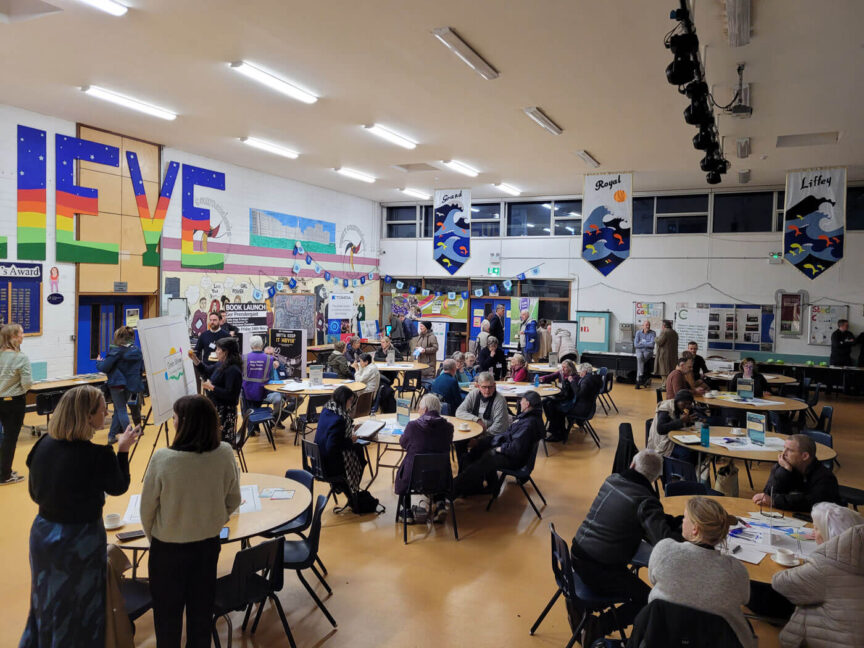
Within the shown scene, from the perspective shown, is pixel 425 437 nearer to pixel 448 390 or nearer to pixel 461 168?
pixel 448 390

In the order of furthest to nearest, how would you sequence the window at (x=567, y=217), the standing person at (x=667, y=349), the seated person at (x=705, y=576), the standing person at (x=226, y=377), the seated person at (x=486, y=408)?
1. the window at (x=567, y=217)
2. the standing person at (x=667, y=349)
3. the seated person at (x=486, y=408)
4. the standing person at (x=226, y=377)
5. the seated person at (x=705, y=576)

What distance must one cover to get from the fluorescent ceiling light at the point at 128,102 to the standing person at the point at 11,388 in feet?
11.8

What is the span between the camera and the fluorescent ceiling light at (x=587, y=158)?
1030cm

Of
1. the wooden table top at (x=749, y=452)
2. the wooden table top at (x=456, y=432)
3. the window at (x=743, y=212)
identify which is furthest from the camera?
the window at (x=743, y=212)

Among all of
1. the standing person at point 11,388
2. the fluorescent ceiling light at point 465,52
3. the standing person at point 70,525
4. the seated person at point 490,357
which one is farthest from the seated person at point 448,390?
the standing person at point 70,525

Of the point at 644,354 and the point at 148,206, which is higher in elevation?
the point at 148,206

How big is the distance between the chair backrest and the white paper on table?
2.24m

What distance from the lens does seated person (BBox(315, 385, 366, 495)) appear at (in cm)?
517

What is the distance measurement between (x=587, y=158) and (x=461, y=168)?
Result: 2.71m

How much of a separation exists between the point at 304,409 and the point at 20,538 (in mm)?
5461

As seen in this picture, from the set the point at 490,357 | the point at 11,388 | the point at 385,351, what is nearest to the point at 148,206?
the point at 385,351

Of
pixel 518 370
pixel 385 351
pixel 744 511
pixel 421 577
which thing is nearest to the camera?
pixel 744 511

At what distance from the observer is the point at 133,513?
3.44 m

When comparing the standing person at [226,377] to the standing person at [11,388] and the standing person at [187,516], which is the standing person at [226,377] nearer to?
the standing person at [11,388]
